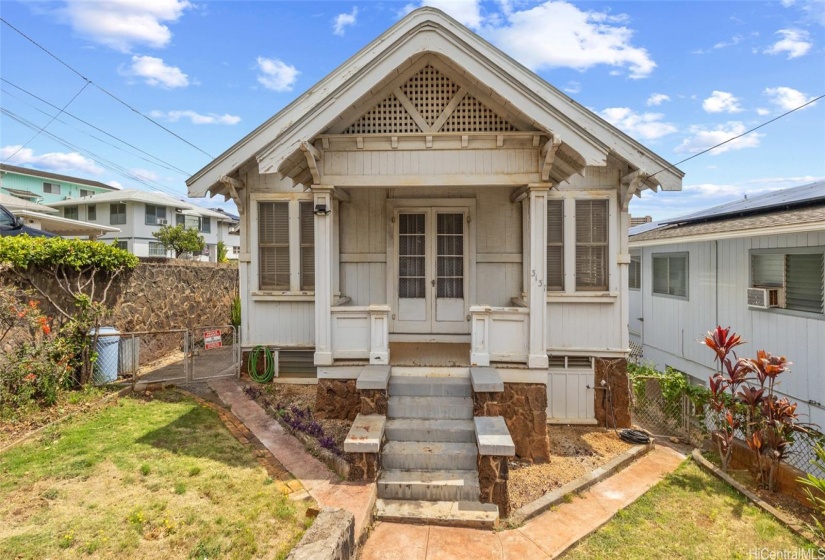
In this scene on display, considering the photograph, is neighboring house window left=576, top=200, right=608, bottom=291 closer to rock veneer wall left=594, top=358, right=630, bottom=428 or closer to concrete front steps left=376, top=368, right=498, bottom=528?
rock veneer wall left=594, top=358, right=630, bottom=428

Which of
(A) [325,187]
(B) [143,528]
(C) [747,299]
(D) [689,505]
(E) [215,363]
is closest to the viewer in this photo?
(B) [143,528]

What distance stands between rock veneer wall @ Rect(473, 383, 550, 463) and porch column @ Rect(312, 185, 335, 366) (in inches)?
95.7

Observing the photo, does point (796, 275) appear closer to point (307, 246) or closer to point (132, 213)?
point (307, 246)

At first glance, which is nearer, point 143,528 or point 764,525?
point 143,528

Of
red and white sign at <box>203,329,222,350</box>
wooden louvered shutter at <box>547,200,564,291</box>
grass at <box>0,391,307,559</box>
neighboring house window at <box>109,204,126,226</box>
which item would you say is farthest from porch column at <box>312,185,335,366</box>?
neighboring house window at <box>109,204,126,226</box>

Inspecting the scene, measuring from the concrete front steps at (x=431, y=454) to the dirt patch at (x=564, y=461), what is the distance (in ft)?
1.90

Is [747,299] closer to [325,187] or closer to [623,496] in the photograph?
[623,496]

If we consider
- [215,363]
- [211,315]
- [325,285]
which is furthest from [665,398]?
[211,315]

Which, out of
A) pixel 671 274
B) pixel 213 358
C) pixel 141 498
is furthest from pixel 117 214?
pixel 671 274

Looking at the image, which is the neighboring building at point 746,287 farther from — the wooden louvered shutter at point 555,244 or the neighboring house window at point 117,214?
the neighboring house window at point 117,214

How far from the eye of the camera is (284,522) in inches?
138

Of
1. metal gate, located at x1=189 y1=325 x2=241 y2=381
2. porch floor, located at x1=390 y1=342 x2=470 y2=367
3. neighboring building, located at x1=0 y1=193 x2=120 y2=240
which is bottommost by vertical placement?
metal gate, located at x1=189 y1=325 x2=241 y2=381

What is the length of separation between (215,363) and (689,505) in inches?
340

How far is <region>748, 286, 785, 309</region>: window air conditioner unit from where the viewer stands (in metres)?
7.05
